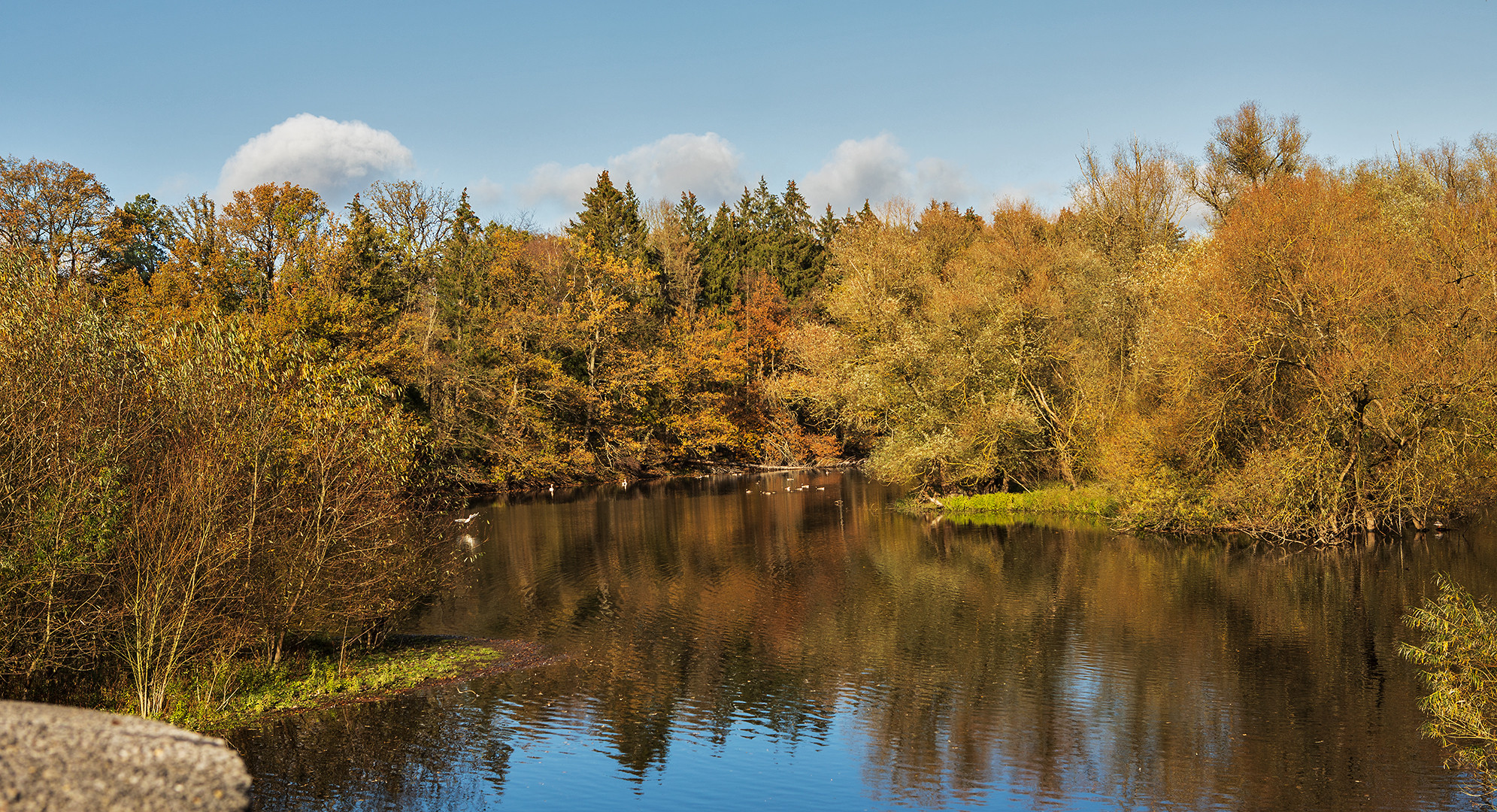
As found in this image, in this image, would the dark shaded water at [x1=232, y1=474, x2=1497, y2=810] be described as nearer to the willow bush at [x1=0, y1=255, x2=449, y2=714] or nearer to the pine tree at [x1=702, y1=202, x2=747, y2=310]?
the willow bush at [x1=0, y1=255, x2=449, y2=714]

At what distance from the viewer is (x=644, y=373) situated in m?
65.1

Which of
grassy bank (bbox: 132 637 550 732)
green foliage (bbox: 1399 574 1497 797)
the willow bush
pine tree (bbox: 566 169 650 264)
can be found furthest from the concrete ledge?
pine tree (bbox: 566 169 650 264)

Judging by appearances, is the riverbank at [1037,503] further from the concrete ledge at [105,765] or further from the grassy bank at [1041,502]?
the concrete ledge at [105,765]

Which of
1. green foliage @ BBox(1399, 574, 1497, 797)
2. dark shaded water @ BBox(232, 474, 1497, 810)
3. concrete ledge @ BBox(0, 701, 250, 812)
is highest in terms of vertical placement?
concrete ledge @ BBox(0, 701, 250, 812)

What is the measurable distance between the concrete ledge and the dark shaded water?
441 inches

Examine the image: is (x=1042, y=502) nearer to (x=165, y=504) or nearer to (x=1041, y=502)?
(x=1041, y=502)

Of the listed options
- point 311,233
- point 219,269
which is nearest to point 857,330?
point 311,233

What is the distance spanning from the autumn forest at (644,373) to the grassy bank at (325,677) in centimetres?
69

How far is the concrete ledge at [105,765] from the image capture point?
3.38 metres

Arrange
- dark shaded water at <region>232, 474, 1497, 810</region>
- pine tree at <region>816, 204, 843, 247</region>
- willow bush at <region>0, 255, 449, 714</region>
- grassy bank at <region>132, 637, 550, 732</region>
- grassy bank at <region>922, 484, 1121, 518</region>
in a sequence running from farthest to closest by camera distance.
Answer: pine tree at <region>816, 204, 843, 247</region> → grassy bank at <region>922, 484, 1121, 518</region> → grassy bank at <region>132, 637, 550, 732</region> → dark shaded water at <region>232, 474, 1497, 810</region> → willow bush at <region>0, 255, 449, 714</region>

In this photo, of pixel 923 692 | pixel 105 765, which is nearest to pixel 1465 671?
pixel 923 692

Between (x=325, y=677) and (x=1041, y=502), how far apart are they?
32924mm

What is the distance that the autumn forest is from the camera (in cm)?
1534

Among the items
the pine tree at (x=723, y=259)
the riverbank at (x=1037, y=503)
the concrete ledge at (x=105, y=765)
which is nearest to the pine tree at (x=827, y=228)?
the pine tree at (x=723, y=259)
